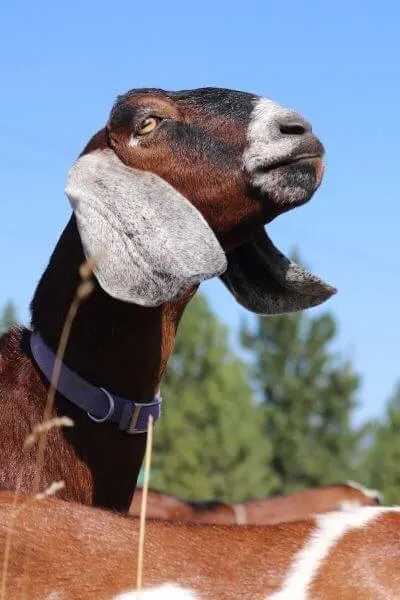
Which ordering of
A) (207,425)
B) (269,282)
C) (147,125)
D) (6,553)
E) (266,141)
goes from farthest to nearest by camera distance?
1. (207,425)
2. (269,282)
3. (147,125)
4. (266,141)
5. (6,553)

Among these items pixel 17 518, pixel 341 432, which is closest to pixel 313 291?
pixel 17 518

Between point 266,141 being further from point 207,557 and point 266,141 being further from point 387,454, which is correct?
point 387,454

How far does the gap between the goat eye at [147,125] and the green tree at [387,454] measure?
144ft

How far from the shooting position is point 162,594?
261cm

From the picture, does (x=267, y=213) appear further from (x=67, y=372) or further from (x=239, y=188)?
(x=67, y=372)

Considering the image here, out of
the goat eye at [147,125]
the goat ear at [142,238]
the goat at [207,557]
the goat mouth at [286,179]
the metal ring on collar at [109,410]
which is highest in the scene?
the goat eye at [147,125]

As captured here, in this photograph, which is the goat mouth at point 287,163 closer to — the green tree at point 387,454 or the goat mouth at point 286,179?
the goat mouth at point 286,179

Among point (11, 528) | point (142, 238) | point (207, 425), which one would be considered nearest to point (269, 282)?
point (142, 238)

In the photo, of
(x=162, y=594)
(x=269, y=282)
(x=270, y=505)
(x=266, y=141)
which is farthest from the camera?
(x=270, y=505)

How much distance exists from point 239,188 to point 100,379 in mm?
948

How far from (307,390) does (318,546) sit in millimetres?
52827

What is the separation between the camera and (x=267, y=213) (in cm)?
499

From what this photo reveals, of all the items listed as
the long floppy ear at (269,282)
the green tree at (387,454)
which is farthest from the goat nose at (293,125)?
the green tree at (387,454)

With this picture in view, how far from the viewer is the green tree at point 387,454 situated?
50656mm
